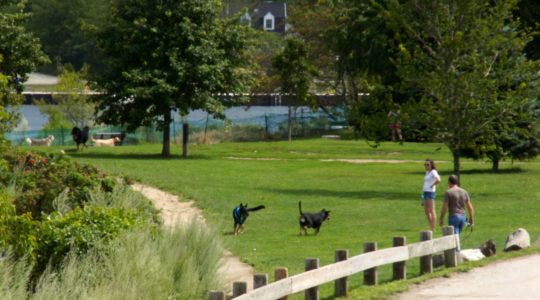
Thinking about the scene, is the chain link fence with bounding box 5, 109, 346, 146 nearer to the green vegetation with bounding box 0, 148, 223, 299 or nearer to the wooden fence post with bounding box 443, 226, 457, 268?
the wooden fence post with bounding box 443, 226, 457, 268

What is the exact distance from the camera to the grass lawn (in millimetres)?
25859

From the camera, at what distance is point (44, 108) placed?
278ft

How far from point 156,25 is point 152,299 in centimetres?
3482

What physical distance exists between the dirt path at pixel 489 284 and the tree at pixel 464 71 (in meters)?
14.1

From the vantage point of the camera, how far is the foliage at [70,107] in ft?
264

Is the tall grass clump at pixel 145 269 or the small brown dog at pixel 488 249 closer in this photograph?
the tall grass clump at pixel 145 269

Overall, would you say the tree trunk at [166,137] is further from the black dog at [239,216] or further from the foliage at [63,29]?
the foliage at [63,29]

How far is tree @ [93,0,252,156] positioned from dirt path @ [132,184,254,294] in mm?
15469

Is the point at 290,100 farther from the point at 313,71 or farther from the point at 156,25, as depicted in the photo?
the point at 156,25

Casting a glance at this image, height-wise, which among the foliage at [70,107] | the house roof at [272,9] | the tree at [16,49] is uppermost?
the house roof at [272,9]

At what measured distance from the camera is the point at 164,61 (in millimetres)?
51562

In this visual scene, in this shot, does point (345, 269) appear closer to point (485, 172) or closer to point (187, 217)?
point (187, 217)

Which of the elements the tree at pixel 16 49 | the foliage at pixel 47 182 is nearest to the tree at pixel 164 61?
the tree at pixel 16 49

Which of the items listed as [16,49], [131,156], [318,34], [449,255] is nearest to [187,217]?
[449,255]
